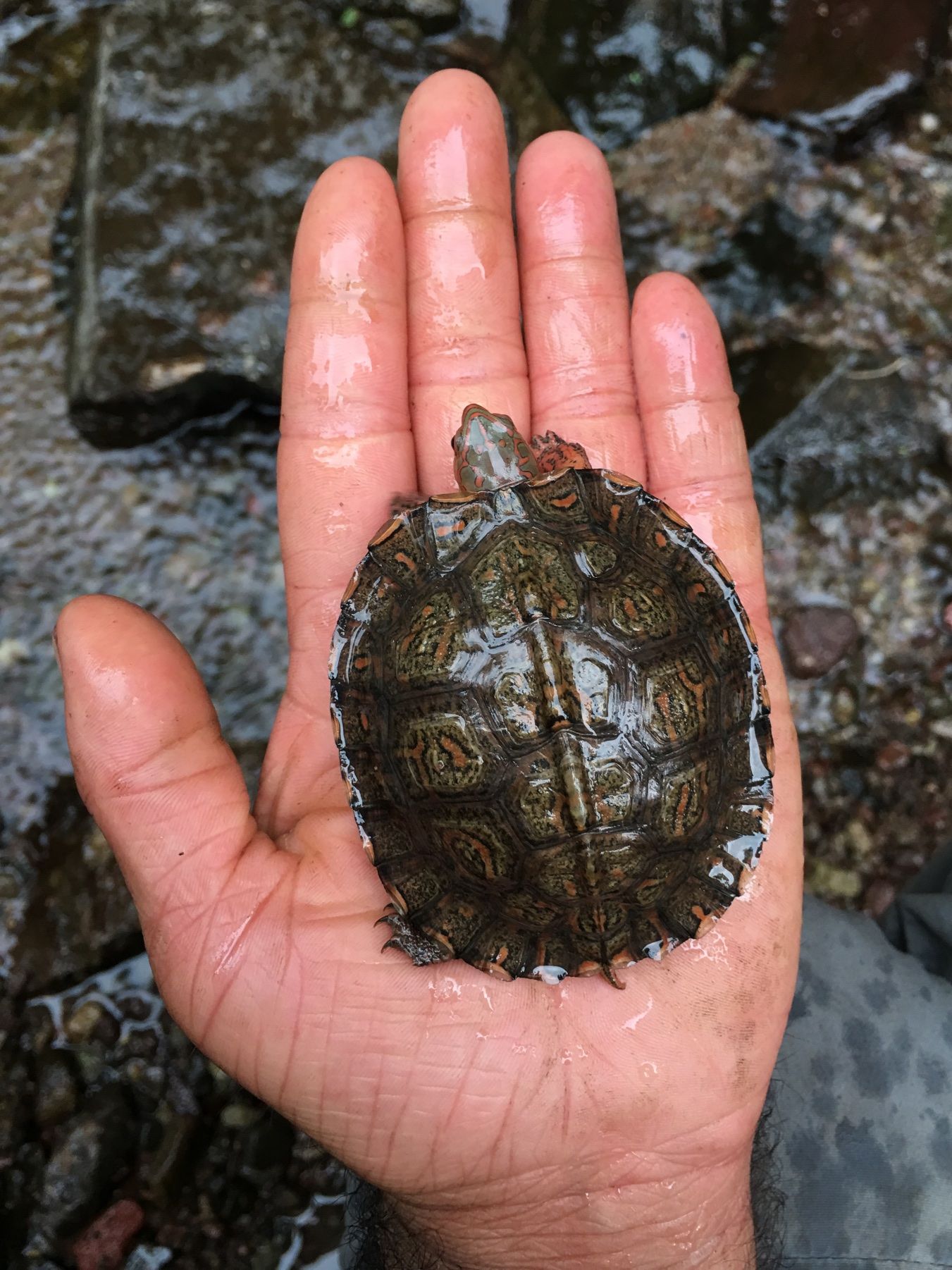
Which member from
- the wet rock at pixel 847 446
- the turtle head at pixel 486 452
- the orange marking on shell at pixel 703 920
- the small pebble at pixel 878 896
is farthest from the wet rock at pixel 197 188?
the small pebble at pixel 878 896

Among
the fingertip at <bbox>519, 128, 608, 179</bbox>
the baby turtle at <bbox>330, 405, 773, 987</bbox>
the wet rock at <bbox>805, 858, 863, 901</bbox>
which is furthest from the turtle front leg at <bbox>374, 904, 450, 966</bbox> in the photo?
the fingertip at <bbox>519, 128, 608, 179</bbox>

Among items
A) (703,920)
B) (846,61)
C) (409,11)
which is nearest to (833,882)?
(703,920)

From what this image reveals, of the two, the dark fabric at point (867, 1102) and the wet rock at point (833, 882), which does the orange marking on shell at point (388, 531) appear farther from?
the wet rock at point (833, 882)

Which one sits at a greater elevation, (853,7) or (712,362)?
(853,7)

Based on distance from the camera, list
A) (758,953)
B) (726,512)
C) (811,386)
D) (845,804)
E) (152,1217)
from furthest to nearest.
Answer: (811,386) → (845,804) → (152,1217) → (726,512) → (758,953)

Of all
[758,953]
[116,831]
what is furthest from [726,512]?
[116,831]

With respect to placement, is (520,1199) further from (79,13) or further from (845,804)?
(79,13)

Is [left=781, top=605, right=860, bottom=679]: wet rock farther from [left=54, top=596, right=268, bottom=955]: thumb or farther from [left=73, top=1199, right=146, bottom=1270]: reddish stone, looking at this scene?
[left=73, top=1199, right=146, bottom=1270]: reddish stone
